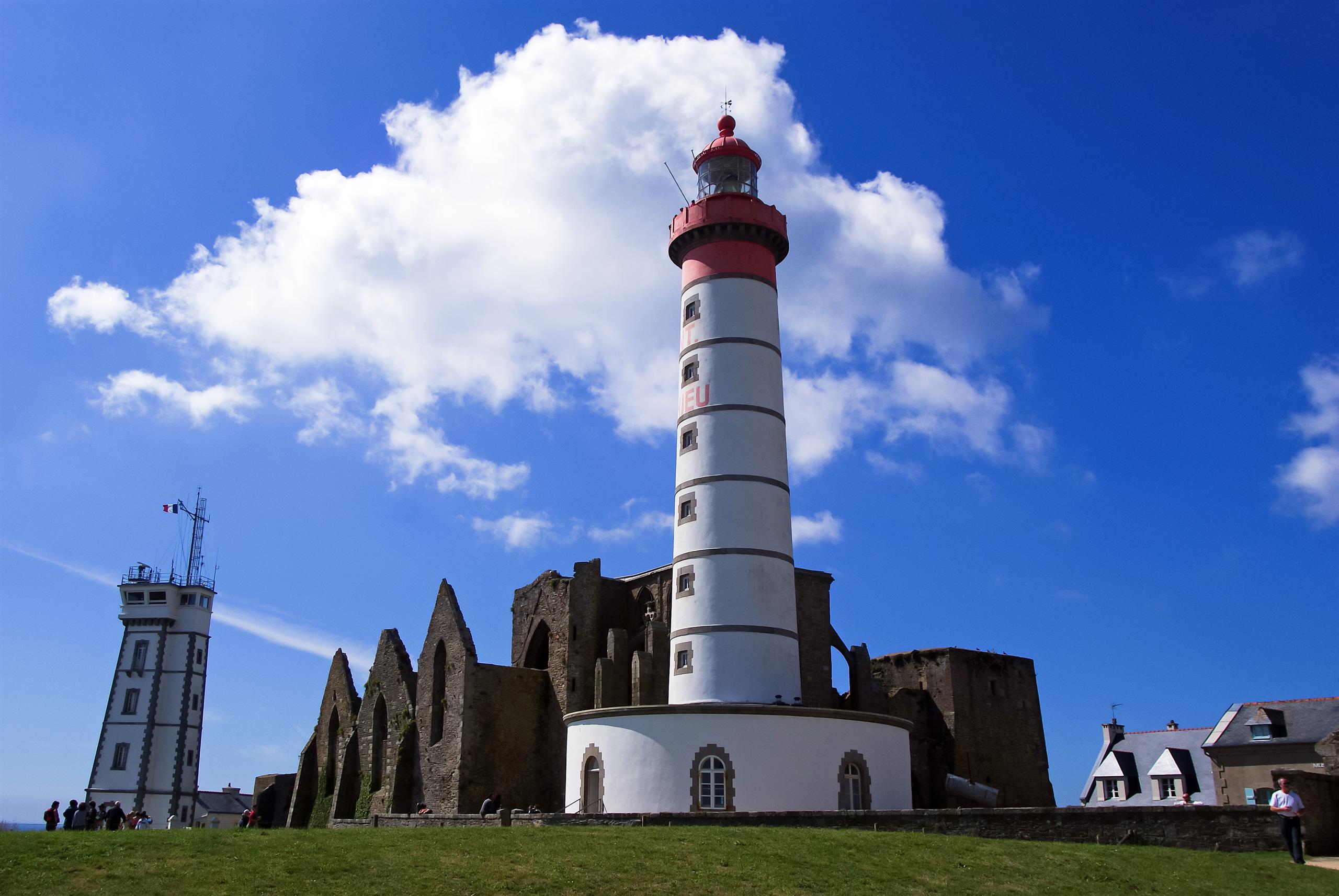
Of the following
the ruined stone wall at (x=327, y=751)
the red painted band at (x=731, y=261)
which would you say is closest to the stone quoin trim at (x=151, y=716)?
the ruined stone wall at (x=327, y=751)

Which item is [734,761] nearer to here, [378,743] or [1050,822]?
[1050,822]

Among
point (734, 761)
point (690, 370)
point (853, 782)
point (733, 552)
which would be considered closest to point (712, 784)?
point (734, 761)

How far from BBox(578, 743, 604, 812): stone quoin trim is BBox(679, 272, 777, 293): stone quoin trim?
13.4m

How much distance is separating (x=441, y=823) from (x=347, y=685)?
18.3 meters

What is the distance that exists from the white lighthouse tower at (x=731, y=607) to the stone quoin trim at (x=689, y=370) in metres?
0.05

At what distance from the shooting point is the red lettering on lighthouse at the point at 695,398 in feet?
99.4

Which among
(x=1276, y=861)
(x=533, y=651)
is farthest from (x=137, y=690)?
(x=1276, y=861)

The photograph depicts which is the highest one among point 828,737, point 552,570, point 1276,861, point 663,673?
point 552,570

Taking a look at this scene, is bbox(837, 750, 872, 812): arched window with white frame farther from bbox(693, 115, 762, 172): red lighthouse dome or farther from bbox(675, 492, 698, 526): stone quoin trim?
bbox(693, 115, 762, 172): red lighthouse dome

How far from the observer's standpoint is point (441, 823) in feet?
81.2

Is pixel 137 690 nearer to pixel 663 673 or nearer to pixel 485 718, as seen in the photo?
pixel 485 718

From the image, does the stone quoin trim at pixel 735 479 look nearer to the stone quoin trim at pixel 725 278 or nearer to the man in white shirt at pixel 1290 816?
the stone quoin trim at pixel 725 278

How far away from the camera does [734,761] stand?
25.5m

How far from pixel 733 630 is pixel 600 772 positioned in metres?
4.89
